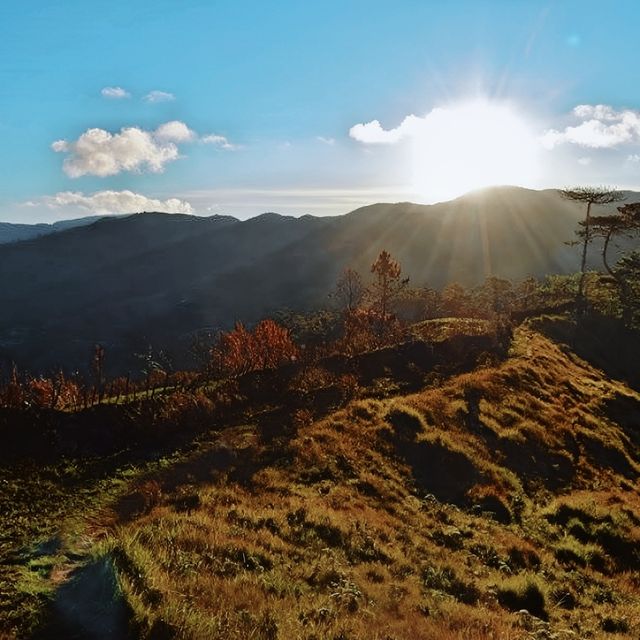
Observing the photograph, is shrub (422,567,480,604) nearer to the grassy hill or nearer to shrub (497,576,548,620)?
the grassy hill

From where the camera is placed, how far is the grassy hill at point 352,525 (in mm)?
8289

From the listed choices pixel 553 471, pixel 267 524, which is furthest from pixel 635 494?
pixel 267 524

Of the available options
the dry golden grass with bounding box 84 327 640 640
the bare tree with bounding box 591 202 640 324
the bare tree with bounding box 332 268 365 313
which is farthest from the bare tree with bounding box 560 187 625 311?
the dry golden grass with bounding box 84 327 640 640

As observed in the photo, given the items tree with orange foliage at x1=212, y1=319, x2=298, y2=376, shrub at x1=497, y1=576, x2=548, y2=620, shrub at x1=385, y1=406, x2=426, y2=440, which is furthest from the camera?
tree with orange foliage at x1=212, y1=319, x2=298, y2=376

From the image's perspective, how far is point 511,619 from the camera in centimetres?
1042

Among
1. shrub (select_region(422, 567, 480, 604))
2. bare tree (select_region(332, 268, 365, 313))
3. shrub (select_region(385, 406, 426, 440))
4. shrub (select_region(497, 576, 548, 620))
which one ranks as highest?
shrub (select_region(422, 567, 480, 604))

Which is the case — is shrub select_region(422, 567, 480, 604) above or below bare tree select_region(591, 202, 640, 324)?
above

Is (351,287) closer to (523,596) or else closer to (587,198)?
(587,198)

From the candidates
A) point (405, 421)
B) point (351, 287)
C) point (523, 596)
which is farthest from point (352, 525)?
point (351, 287)

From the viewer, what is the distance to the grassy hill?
27.2 ft

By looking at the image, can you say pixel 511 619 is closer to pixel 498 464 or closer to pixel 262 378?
pixel 498 464

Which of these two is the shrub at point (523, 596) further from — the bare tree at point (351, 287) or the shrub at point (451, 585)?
the bare tree at point (351, 287)

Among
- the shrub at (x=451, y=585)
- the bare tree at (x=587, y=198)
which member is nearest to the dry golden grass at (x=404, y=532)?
the shrub at (x=451, y=585)

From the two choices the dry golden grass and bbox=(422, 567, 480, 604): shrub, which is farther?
bbox=(422, 567, 480, 604): shrub
